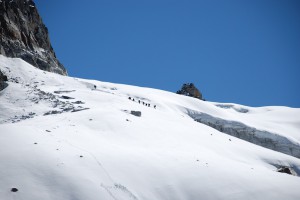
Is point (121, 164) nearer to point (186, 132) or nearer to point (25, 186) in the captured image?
point (25, 186)

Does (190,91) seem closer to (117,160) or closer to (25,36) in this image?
(25,36)

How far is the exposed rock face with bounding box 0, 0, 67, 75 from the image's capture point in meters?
56.5

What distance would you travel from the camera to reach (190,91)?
77.6 metres

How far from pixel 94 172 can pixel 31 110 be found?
1648 centimetres

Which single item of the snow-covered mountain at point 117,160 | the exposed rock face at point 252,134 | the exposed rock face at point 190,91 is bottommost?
the snow-covered mountain at point 117,160

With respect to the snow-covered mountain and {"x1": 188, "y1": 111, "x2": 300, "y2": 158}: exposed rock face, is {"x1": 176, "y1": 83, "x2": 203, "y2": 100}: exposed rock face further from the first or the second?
the snow-covered mountain

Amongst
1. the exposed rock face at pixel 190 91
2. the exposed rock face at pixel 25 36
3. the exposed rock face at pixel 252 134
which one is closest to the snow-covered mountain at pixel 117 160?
the exposed rock face at pixel 252 134

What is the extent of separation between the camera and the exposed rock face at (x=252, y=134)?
42.1 m

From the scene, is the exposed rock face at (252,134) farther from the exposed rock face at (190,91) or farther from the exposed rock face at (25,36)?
the exposed rock face at (25,36)

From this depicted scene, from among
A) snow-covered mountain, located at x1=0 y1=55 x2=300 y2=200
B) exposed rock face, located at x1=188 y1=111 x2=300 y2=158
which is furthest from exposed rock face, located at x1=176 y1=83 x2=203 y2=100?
snow-covered mountain, located at x1=0 y1=55 x2=300 y2=200

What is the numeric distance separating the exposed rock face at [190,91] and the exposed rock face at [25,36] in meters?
30.0

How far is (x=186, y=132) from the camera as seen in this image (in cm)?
2669

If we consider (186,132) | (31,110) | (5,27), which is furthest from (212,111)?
(5,27)

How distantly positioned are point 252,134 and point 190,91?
34025 mm
